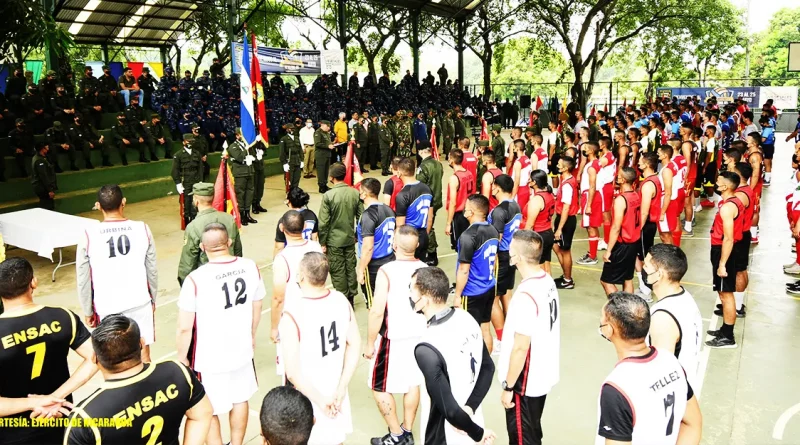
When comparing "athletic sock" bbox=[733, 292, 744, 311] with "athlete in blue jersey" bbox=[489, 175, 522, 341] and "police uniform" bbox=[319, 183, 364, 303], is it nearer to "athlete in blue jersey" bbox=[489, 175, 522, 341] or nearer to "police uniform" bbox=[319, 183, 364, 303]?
"athlete in blue jersey" bbox=[489, 175, 522, 341]

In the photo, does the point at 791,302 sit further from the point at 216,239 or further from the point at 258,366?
the point at 216,239

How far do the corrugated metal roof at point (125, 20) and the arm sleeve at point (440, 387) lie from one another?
78.6ft

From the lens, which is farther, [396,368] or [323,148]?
[323,148]

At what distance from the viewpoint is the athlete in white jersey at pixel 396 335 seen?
397cm

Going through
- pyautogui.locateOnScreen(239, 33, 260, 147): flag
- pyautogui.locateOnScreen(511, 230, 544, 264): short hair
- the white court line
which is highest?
pyautogui.locateOnScreen(239, 33, 260, 147): flag

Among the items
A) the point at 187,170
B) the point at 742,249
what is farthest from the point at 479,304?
the point at 187,170

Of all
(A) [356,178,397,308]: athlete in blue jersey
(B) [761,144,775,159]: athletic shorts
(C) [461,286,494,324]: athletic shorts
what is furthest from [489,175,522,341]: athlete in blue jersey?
(B) [761,144,775,159]: athletic shorts

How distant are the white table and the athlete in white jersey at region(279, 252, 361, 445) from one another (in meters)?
5.48

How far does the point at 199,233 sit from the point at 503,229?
2879 millimetres

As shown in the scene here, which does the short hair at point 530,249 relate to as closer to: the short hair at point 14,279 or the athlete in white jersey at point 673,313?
the athlete in white jersey at point 673,313

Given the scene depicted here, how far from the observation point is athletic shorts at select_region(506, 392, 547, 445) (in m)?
3.53

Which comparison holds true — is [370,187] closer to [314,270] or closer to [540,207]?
[540,207]

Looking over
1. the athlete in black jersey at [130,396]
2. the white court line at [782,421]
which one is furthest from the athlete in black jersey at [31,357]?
the white court line at [782,421]

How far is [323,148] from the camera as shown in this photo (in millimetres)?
13945
